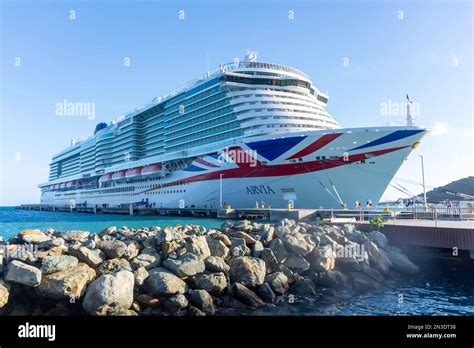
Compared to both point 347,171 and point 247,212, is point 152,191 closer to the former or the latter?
point 247,212

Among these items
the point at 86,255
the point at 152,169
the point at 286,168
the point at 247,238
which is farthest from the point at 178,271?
the point at 152,169

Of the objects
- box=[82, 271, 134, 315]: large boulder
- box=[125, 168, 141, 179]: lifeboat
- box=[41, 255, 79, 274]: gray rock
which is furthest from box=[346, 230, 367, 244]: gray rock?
box=[125, 168, 141, 179]: lifeboat

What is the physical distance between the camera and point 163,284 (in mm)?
8141

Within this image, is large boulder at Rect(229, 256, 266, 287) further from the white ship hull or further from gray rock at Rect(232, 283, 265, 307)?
the white ship hull

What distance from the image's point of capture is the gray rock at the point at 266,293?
8969mm

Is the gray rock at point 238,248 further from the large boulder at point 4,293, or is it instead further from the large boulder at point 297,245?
the large boulder at point 4,293

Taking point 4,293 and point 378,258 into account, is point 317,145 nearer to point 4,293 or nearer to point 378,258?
point 378,258

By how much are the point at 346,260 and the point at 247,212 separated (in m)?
18.6

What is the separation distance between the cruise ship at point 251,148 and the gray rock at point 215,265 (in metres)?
17.5

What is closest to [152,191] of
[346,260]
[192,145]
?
[192,145]

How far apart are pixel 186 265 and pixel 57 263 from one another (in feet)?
10.8

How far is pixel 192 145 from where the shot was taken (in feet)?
136

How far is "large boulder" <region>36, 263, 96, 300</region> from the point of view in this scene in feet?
24.0

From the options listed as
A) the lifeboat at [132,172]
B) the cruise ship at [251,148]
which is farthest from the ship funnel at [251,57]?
the lifeboat at [132,172]
